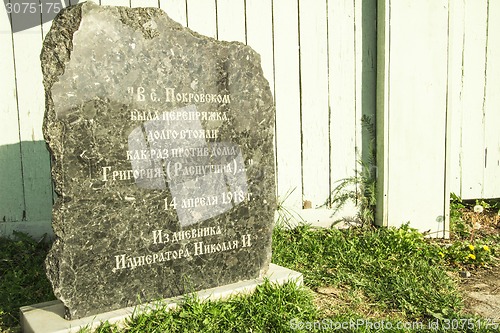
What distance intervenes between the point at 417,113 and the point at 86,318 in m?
2.95

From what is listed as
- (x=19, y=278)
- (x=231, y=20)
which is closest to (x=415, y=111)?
(x=231, y=20)

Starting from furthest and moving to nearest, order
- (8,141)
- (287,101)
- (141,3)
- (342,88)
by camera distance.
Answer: (342,88) < (287,101) < (141,3) < (8,141)

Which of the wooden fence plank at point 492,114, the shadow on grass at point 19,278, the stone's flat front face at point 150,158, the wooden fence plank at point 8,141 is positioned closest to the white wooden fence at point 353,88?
the wooden fence plank at point 492,114

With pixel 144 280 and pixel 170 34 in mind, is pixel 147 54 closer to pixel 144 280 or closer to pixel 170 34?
pixel 170 34

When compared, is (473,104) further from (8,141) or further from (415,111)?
(8,141)

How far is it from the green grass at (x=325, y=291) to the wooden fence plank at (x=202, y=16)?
1711mm

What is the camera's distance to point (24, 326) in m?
2.06

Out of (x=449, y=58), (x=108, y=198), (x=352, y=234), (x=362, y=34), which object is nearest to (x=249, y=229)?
(x=108, y=198)

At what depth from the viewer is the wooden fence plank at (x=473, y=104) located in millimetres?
4078

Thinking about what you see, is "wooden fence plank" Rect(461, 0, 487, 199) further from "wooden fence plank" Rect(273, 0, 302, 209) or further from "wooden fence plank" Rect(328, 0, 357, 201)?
"wooden fence plank" Rect(273, 0, 302, 209)

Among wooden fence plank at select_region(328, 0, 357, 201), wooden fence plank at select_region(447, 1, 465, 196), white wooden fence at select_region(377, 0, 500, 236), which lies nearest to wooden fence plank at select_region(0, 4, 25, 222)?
wooden fence plank at select_region(328, 0, 357, 201)

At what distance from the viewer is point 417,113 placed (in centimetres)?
359

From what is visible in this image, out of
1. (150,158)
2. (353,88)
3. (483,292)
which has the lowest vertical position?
(483,292)

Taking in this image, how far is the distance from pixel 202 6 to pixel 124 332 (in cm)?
247
